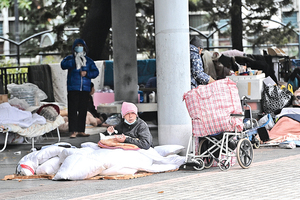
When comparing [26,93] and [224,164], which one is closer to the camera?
[224,164]

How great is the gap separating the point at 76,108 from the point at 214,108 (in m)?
4.69

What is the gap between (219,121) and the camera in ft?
24.1

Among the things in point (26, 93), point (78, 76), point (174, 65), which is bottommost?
point (26, 93)

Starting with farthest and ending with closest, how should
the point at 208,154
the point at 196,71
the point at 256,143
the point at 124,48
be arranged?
the point at 124,48 < the point at 256,143 < the point at 196,71 < the point at 208,154

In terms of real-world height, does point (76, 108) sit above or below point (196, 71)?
below

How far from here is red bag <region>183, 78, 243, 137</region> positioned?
7359 millimetres

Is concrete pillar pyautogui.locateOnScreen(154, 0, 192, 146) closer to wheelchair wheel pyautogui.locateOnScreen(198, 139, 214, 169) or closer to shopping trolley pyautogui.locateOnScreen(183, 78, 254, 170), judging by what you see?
wheelchair wheel pyautogui.locateOnScreen(198, 139, 214, 169)

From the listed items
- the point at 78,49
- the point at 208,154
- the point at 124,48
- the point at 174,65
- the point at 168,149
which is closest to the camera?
the point at 208,154

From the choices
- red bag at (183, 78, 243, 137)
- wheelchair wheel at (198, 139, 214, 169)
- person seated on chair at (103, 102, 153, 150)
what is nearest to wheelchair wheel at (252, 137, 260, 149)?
wheelchair wheel at (198, 139, 214, 169)

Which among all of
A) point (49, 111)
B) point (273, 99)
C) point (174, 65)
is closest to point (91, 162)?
point (174, 65)

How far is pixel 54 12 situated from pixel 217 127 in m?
16.3

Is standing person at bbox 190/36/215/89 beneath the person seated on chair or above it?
above

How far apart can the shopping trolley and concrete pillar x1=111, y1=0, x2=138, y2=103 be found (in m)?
6.44

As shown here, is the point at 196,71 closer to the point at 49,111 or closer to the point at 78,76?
the point at 78,76
